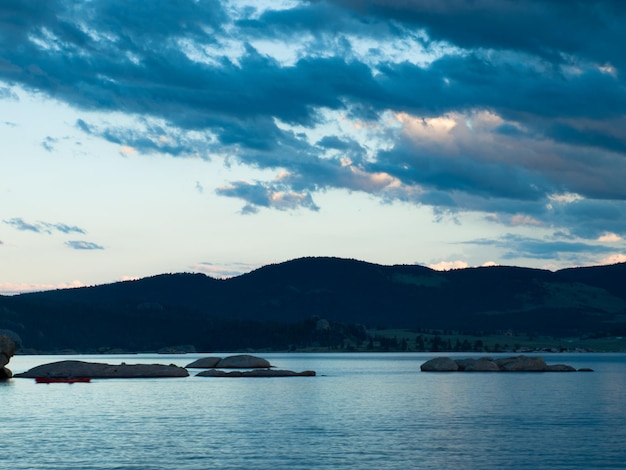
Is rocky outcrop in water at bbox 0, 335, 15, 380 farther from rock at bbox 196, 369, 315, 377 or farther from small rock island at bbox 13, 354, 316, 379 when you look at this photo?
rock at bbox 196, 369, 315, 377

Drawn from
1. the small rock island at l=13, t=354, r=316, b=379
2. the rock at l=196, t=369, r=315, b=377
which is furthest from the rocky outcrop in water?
the rock at l=196, t=369, r=315, b=377

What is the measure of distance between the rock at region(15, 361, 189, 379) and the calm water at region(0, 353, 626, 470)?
105 ft

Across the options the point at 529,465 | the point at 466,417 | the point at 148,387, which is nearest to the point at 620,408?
the point at 466,417

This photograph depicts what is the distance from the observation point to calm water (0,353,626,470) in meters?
62.1

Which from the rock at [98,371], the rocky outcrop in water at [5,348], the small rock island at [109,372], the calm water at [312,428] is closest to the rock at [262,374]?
the small rock island at [109,372]

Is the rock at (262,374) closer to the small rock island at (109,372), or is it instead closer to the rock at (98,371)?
the small rock island at (109,372)

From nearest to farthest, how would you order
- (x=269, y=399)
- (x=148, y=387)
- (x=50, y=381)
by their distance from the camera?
(x=269, y=399)
(x=148, y=387)
(x=50, y=381)

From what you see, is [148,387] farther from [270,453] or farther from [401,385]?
[270,453]

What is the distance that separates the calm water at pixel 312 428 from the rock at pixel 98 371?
32003mm

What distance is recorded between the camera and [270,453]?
65250 mm

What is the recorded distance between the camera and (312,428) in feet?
270

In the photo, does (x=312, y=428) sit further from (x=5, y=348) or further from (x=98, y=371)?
(x=98, y=371)

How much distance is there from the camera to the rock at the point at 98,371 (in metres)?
176

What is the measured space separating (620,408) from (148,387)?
73800 mm
